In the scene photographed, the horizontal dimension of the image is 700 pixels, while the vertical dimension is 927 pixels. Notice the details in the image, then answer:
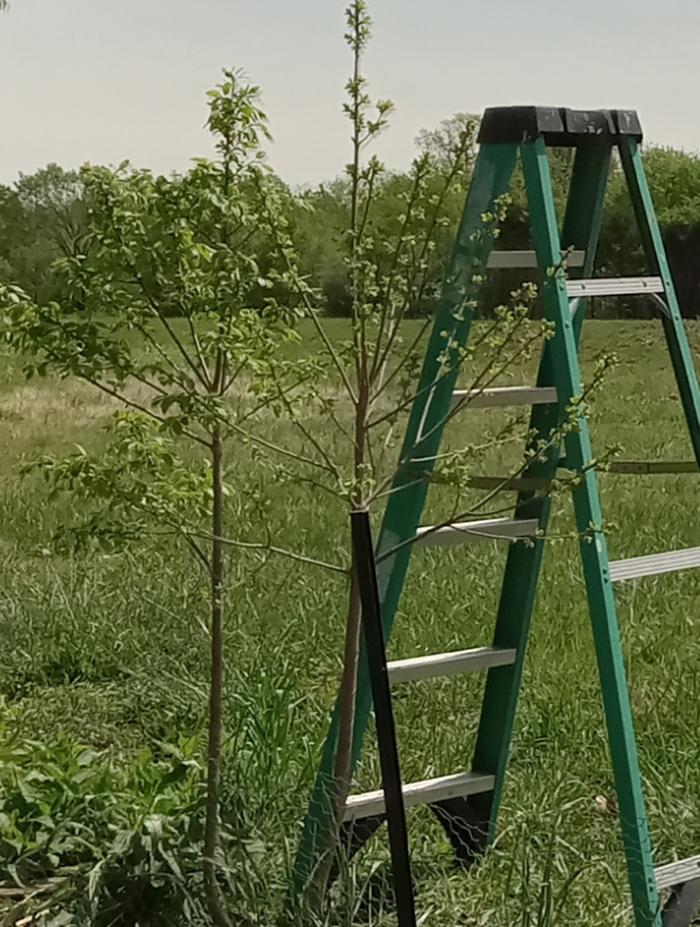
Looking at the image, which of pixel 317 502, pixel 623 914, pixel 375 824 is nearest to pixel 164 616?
pixel 317 502

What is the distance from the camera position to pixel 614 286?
6.78 feet

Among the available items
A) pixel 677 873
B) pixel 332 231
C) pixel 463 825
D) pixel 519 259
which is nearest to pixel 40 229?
pixel 332 231

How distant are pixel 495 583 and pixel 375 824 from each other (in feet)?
6.08

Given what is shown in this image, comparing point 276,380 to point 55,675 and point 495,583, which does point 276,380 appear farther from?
point 495,583

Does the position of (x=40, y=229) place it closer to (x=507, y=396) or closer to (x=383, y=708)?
(x=507, y=396)

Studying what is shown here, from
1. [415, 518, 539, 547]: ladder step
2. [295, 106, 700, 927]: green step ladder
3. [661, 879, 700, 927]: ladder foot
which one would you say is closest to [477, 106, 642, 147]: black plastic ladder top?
[295, 106, 700, 927]: green step ladder

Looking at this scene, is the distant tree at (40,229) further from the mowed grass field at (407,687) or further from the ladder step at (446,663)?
the ladder step at (446,663)

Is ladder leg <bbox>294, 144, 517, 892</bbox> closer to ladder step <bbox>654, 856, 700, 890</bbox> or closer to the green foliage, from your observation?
the green foliage

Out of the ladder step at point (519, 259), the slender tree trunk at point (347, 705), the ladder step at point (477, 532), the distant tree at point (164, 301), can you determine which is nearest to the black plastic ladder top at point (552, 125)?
the ladder step at point (519, 259)

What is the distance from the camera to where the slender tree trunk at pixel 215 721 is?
2051 mm

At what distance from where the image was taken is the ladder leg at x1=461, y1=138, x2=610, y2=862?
214 cm

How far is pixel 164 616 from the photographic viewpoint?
367 centimetres

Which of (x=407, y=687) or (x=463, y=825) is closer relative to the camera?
(x=463, y=825)

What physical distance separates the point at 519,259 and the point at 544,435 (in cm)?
29
